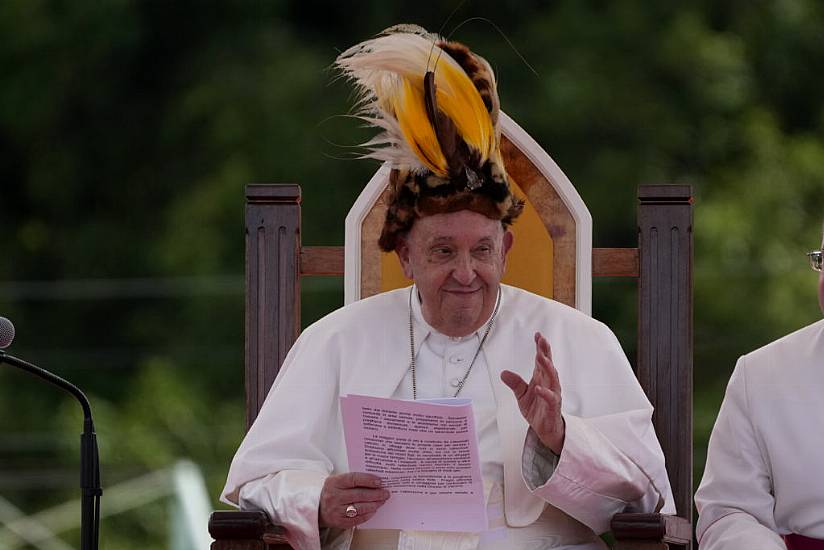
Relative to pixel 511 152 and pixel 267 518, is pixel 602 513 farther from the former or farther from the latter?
pixel 511 152

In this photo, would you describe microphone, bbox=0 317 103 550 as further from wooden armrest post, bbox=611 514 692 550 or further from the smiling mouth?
wooden armrest post, bbox=611 514 692 550

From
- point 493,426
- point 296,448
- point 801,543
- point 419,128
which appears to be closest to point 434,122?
point 419,128

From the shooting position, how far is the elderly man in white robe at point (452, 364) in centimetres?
412

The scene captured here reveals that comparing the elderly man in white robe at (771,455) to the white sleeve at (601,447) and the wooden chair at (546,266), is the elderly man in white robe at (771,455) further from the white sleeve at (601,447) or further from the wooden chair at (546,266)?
the wooden chair at (546,266)

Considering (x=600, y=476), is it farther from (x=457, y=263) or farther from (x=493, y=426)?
(x=457, y=263)

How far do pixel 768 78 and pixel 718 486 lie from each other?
33.4 feet

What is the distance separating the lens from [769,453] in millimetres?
4133

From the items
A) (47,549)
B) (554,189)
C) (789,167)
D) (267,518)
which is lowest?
(47,549)

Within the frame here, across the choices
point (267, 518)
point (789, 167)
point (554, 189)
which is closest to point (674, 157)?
point (789, 167)

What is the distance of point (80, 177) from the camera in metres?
15.4

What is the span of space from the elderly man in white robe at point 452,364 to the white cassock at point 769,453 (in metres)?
0.16

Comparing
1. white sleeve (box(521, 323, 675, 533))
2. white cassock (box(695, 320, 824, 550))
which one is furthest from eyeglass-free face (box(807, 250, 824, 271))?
white sleeve (box(521, 323, 675, 533))

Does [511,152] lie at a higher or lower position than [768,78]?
lower

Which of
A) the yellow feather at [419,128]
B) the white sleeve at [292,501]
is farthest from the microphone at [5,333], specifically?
the yellow feather at [419,128]
